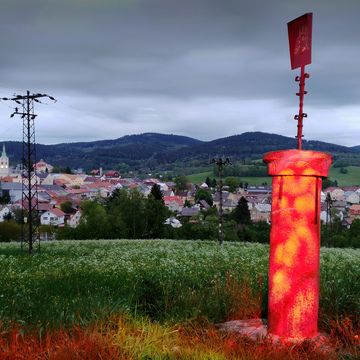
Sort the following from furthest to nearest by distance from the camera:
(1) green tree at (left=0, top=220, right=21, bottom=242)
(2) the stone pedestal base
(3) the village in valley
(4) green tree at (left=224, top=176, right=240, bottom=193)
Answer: (4) green tree at (left=224, top=176, right=240, bottom=193), (3) the village in valley, (1) green tree at (left=0, top=220, right=21, bottom=242), (2) the stone pedestal base

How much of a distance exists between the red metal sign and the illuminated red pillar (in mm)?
1453

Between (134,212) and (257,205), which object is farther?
(257,205)

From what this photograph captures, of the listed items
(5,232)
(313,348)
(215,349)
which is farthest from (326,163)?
(5,232)

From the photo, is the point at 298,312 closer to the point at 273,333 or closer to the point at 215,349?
the point at 273,333

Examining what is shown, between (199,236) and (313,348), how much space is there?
4716 centimetres

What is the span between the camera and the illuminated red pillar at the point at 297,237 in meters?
5.10

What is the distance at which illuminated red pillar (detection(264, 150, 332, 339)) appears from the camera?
5.10 meters

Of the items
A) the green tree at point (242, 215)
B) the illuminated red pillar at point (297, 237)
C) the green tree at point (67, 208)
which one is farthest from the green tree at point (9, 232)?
the illuminated red pillar at point (297, 237)

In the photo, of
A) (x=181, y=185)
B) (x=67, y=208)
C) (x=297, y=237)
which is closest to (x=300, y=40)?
(x=297, y=237)

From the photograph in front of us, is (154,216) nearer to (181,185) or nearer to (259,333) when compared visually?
(259,333)

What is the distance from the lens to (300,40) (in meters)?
5.52

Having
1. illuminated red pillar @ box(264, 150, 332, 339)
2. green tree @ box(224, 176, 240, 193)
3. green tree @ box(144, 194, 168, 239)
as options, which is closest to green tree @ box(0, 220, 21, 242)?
green tree @ box(144, 194, 168, 239)

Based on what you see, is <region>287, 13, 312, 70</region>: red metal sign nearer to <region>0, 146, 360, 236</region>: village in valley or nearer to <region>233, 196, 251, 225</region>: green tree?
<region>233, 196, 251, 225</region>: green tree

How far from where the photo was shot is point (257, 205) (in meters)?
147
